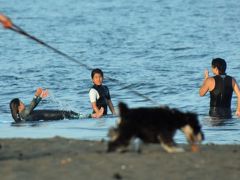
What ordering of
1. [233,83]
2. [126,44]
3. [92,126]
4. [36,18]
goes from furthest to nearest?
[36,18] → [126,44] → [233,83] → [92,126]

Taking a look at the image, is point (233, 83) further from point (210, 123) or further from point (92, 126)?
point (92, 126)

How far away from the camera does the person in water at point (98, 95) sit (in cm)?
1638

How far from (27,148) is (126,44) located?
82.1 feet

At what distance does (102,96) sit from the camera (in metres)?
16.5

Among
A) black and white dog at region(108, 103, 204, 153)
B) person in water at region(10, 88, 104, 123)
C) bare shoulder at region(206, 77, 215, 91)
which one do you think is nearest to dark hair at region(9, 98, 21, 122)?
person in water at region(10, 88, 104, 123)

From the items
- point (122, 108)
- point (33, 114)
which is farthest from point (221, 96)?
point (122, 108)

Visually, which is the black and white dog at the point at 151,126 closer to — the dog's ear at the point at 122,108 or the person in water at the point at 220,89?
the dog's ear at the point at 122,108

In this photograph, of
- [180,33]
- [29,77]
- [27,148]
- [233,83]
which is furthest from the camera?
[180,33]

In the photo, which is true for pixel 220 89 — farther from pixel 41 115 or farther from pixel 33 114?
pixel 33 114

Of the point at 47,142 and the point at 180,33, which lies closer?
the point at 47,142

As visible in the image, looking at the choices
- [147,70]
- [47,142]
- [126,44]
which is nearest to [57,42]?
[126,44]

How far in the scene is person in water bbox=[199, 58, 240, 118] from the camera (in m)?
15.7

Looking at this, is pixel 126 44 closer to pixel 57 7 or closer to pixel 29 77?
pixel 29 77

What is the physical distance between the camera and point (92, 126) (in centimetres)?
Result: 1457
